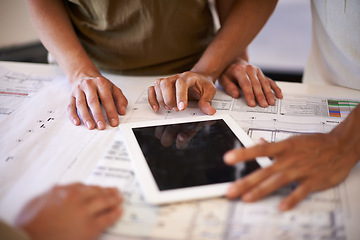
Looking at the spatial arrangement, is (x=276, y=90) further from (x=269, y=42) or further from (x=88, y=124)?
(x=269, y=42)

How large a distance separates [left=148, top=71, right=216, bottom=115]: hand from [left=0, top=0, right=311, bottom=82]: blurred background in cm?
188

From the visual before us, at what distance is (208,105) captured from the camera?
84 cm

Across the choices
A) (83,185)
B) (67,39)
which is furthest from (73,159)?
(67,39)

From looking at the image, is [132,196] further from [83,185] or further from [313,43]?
[313,43]

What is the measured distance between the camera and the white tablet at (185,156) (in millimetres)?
565

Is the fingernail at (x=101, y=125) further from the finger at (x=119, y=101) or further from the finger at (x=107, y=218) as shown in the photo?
the finger at (x=107, y=218)

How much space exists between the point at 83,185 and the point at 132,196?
0.27ft

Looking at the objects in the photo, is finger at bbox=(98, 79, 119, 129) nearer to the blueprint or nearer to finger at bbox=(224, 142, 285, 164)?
the blueprint

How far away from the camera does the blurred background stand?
263 cm

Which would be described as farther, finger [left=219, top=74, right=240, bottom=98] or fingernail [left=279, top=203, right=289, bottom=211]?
finger [left=219, top=74, right=240, bottom=98]

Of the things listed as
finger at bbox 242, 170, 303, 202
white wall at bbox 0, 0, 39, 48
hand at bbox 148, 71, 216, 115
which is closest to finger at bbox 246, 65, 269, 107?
hand at bbox 148, 71, 216, 115

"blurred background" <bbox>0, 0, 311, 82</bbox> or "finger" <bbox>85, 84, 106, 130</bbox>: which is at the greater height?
"finger" <bbox>85, 84, 106, 130</bbox>

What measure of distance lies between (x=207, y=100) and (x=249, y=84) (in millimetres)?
139

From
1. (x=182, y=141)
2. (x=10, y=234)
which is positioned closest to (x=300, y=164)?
(x=182, y=141)
